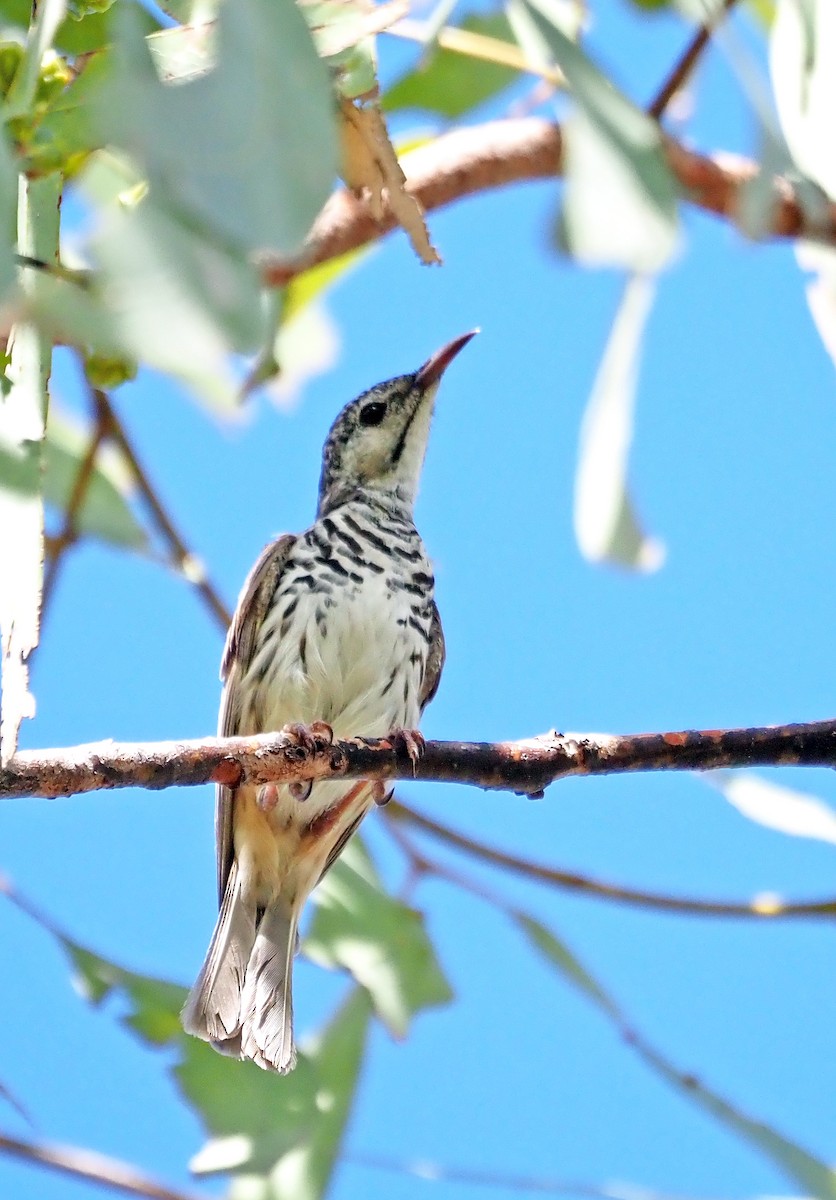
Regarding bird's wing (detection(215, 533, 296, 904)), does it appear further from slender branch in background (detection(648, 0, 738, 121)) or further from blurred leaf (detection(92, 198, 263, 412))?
blurred leaf (detection(92, 198, 263, 412))

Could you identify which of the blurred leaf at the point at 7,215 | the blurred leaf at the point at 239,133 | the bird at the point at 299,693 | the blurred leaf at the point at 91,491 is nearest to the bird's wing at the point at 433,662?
the bird at the point at 299,693

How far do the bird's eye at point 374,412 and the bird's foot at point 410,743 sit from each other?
7.19 feet

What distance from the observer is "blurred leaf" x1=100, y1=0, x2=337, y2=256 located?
1217 mm

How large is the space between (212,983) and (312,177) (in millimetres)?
2664

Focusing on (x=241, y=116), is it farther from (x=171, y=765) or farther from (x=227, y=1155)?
(x=227, y=1155)

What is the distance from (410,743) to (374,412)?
2290mm

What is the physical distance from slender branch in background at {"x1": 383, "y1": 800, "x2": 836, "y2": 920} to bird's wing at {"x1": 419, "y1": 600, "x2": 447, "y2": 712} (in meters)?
0.35

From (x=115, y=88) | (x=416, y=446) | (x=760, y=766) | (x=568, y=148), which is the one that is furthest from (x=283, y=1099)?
(x=115, y=88)

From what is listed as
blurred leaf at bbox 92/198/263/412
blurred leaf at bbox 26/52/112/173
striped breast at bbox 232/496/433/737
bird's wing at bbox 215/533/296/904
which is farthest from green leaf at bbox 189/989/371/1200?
blurred leaf at bbox 92/198/263/412

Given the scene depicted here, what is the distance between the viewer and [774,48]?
2125mm

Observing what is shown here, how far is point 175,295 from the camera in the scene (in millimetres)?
1309

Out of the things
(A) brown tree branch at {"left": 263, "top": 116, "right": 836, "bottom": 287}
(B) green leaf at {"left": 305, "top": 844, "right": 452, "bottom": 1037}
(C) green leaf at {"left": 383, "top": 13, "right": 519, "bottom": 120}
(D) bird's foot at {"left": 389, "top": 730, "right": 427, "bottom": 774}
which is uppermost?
(C) green leaf at {"left": 383, "top": 13, "right": 519, "bottom": 120}

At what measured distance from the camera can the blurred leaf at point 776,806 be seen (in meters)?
3.30

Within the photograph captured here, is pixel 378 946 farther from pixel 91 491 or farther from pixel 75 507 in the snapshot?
pixel 91 491
